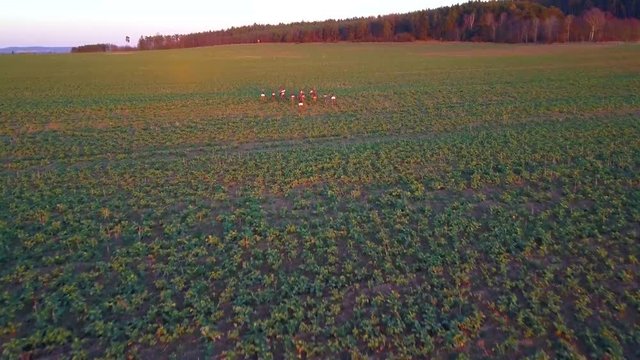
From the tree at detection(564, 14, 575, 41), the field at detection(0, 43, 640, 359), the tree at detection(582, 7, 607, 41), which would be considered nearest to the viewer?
the field at detection(0, 43, 640, 359)

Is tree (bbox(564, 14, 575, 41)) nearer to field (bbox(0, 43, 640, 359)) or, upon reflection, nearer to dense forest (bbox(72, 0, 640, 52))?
dense forest (bbox(72, 0, 640, 52))

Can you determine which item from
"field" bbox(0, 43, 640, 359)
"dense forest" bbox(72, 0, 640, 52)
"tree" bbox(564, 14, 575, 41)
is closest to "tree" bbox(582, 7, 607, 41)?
"dense forest" bbox(72, 0, 640, 52)

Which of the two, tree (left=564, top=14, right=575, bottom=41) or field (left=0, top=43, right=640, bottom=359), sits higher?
tree (left=564, top=14, right=575, bottom=41)

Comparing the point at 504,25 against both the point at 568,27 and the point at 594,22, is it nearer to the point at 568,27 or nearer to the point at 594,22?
the point at 568,27

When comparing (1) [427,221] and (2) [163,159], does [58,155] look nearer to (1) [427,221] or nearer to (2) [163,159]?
(2) [163,159]

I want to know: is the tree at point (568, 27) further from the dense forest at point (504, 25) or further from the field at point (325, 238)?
the field at point (325, 238)

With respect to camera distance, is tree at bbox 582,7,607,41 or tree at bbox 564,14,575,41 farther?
tree at bbox 582,7,607,41

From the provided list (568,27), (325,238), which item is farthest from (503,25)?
(325,238)
